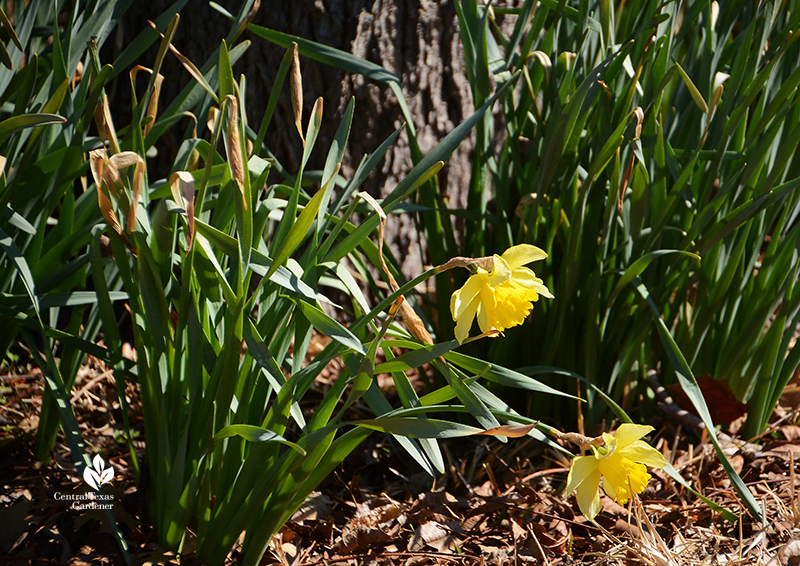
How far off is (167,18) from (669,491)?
4.93 ft

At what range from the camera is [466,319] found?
768mm

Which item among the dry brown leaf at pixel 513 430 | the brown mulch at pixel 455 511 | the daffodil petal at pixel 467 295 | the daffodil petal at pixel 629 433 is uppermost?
the daffodil petal at pixel 467 295

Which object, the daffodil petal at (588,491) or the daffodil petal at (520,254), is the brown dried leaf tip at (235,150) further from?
the daffodil petal at (588,491)

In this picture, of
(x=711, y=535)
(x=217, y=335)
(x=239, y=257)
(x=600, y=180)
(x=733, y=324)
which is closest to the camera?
(x=239, y=257)

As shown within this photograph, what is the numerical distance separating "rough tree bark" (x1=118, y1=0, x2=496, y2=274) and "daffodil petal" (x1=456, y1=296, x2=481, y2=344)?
1087 mm

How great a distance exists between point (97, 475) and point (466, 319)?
2.47ft

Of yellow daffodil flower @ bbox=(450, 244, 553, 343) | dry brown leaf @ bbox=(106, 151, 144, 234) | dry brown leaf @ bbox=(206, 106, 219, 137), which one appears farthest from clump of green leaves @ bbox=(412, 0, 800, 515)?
dry brown leaf @ bbox=(106, 151, 144, 234)

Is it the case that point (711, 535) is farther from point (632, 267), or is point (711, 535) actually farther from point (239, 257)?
point (239, 257)

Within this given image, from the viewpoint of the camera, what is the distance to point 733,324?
1484 millimetres

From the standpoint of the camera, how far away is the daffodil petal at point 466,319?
0.76 meters

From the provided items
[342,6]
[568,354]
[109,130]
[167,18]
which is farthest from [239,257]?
[342,6]

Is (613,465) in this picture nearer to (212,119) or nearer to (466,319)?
(466,319)

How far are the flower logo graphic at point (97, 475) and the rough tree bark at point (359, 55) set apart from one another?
1018 millimetres

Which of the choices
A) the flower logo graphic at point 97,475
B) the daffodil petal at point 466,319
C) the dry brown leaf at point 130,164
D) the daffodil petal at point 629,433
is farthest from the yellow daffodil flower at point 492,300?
the flower logo graphic at point 97,475
